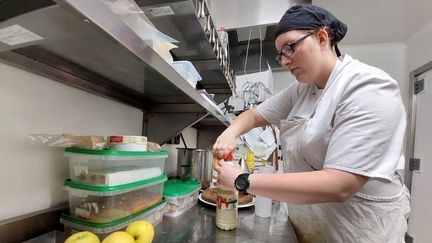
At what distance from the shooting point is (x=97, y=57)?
636 mm

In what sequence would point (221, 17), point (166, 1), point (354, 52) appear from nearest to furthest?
point (166, 1), point (221, 17), point (354, 52)

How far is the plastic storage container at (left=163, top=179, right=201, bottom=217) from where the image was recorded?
3.09 ft

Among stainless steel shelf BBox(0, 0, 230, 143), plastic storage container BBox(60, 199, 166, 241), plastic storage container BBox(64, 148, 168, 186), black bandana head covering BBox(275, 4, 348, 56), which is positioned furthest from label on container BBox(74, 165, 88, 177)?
black bandana head covering BBox(275, 4, 348, 56)

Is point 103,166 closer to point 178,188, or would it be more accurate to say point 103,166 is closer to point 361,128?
point 178,188

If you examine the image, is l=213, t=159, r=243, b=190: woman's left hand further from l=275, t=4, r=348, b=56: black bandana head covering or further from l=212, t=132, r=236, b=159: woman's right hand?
l=275, t=4, r=348, b=56: black bandana head covering

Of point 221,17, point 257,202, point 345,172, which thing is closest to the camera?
point 345,172

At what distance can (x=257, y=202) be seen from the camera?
1.03 meters

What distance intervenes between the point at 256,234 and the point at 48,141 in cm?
71

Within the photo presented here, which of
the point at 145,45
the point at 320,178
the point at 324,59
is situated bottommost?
the point at 320,178

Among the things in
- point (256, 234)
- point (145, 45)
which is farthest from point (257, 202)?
point (145, 45)

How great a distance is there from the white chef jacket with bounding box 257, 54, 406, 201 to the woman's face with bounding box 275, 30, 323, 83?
0.07 m

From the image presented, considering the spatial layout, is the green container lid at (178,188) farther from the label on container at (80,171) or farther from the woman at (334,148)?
the label on container at (80,171)

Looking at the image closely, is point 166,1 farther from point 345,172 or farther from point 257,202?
point 257,202

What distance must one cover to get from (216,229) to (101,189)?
1.46ft
